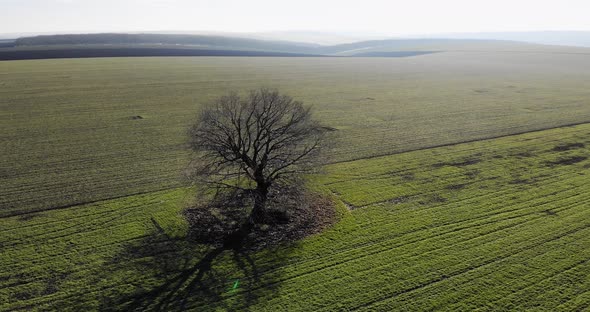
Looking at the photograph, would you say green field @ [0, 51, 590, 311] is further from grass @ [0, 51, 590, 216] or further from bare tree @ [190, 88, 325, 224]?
bare tree @ [190, 88, 325, 224]

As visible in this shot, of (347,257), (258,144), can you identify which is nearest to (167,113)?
(258,144)

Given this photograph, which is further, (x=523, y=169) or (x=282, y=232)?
(x=523, y=169)

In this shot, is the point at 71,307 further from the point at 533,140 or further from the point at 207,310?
the point at 533,140

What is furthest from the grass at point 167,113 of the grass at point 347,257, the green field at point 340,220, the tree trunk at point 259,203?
the tree trunk at point 259,203

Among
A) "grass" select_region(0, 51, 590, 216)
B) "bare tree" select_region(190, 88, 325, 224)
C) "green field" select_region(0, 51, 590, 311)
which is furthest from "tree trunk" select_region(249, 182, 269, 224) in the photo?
"grass" select_region(0, 51, 590, 216)

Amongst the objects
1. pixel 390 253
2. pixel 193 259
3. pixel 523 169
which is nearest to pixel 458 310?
pixel 390 253
